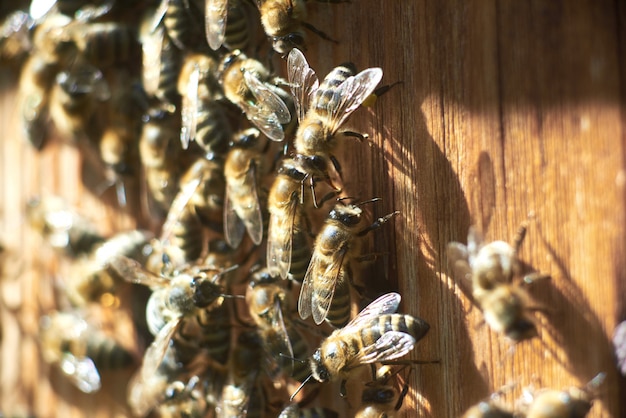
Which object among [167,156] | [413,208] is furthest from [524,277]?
[167,156]

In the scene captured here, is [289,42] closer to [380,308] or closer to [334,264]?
[334,264]

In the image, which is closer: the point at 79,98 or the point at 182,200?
the point at 182,200

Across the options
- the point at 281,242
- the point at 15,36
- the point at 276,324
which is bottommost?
→ the point at 276,324

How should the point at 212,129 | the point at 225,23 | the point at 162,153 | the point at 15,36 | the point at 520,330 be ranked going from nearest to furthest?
the point at 520,330 → the point at 225,23 → the point at 212,129 → the point at 162,153 → the point at 15,36

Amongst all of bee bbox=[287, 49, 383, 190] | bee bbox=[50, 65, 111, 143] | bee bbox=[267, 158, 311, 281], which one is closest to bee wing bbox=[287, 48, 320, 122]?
bee bbox=[287, 49, 383, 190]

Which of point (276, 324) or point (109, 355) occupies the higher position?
point (276, 324)

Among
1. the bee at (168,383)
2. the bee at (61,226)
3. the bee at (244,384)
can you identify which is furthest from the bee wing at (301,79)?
the bee at (61,226)

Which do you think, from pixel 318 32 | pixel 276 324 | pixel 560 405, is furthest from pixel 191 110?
pixel 560 405

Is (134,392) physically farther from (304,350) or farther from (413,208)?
(413,208)
